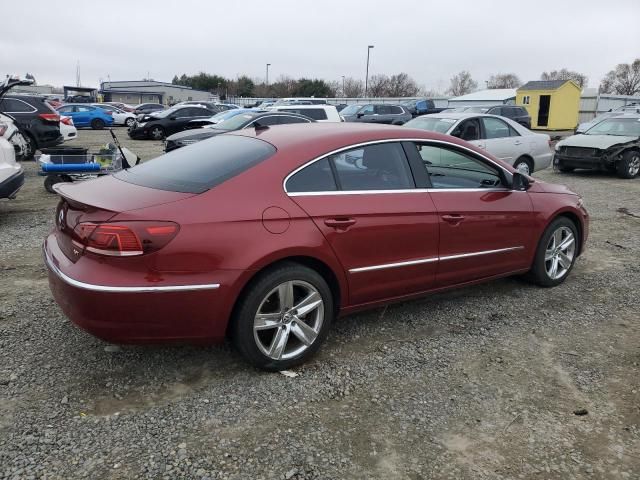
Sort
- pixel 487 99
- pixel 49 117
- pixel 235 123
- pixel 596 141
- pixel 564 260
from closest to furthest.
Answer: pixel 564 260, pixel 596 141, pixel 235 123, pixel 49 117, pixel 487 99

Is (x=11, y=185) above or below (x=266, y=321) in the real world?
above

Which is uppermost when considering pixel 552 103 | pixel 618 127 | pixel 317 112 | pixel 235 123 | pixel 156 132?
pixel 552 103

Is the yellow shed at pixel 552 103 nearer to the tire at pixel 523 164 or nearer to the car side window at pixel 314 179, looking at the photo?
the tire at pixel 523 164

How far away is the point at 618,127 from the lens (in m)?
13.6

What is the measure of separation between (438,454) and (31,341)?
2875 mm

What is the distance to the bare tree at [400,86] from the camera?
78.9 meters

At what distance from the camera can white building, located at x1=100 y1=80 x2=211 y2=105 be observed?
255 ft

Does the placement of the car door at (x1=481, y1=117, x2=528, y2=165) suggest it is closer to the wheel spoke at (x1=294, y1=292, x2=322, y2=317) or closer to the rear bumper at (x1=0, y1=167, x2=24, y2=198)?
the wheel spoke at (x1=294, y1=292, x2=322, y2=317)

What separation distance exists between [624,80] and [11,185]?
93.5 metres

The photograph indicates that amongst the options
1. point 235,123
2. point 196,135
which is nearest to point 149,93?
point 235,123

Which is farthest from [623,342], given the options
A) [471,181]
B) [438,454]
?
[438,454]

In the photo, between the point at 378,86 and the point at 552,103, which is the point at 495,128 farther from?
the point at 378,86

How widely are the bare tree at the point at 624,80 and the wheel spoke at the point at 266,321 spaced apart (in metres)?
89.2

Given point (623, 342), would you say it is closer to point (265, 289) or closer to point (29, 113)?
point (265, 289)
